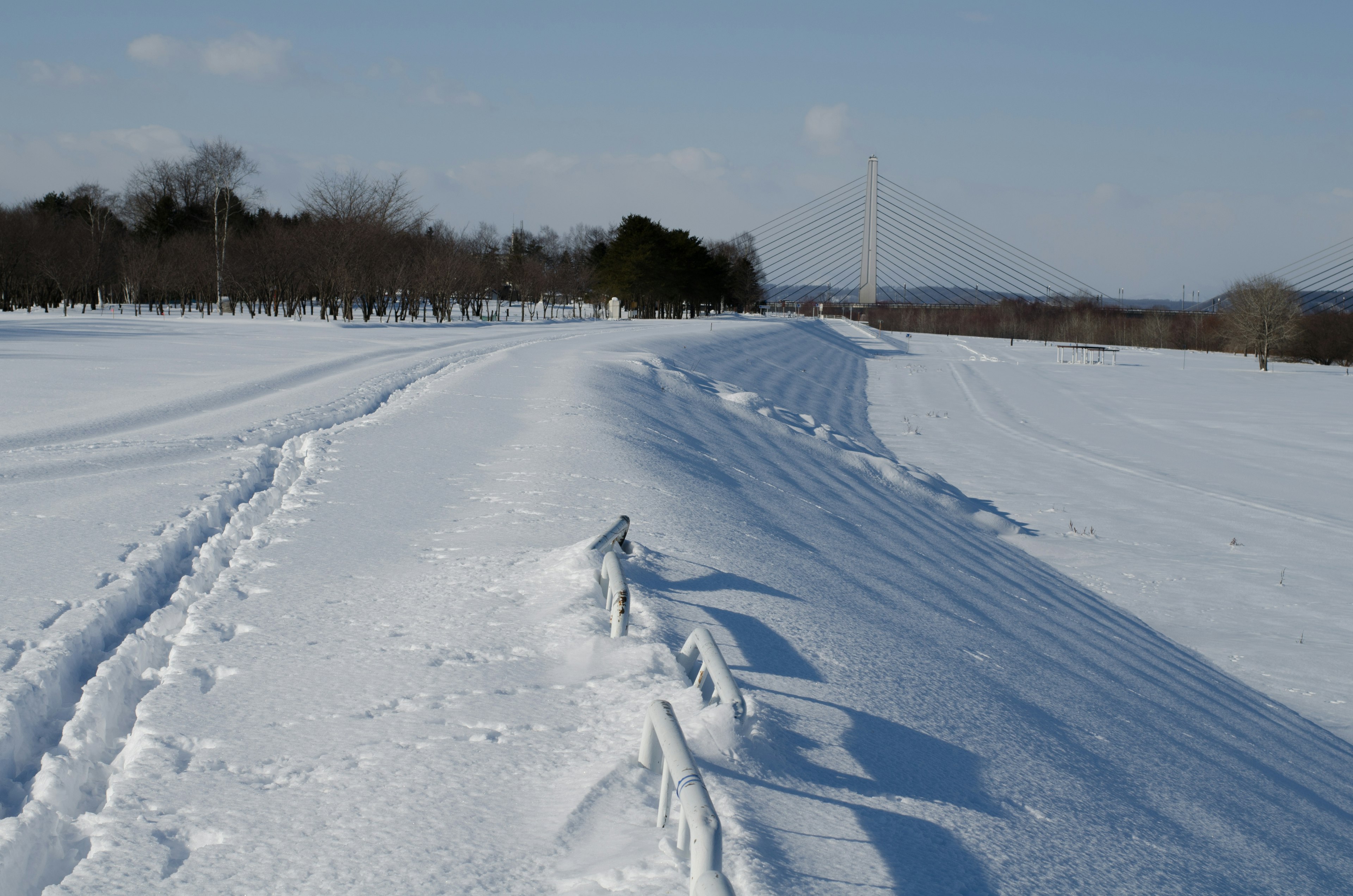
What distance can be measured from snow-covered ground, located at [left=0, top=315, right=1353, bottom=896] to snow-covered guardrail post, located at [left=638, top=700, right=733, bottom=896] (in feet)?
0.30

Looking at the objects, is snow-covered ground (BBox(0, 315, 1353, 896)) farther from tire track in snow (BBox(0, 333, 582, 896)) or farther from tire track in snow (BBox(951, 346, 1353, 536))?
tire track in snow (BBox(951, 346, 1353, 536))

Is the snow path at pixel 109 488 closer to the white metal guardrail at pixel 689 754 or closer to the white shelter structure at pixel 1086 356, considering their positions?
the white metal guardrail at pixel 689 754

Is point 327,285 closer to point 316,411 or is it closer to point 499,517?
point 316,411

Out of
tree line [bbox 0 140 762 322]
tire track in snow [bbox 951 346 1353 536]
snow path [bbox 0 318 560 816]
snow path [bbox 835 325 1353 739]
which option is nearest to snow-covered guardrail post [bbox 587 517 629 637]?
snow path [bbox 0 318 560 816]

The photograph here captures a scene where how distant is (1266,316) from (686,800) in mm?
56315

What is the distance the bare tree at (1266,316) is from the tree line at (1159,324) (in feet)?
0.14

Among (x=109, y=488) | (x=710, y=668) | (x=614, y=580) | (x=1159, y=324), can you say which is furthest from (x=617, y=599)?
(x=1159, y=324)

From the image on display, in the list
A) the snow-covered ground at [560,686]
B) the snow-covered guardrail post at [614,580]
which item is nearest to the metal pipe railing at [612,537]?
the snow-covered guardrail post at [614,580]

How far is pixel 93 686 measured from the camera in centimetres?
337

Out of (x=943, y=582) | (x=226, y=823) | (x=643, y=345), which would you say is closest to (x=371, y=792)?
(x=226, y=823)

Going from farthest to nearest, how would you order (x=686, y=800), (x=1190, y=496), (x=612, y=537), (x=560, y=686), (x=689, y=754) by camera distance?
(x=1190, y=496) → (x=612, y=537) → (x=560, y=686) → (x=689, y=754) → (x=686, y=800)

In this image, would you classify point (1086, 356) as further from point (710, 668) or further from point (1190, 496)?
point (710, 668)

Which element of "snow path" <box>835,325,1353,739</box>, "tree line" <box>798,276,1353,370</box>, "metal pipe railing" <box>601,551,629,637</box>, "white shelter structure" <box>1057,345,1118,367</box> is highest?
"tree line" <box>798,276,1353,370</box>

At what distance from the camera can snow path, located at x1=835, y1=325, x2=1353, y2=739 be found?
7930 mm
